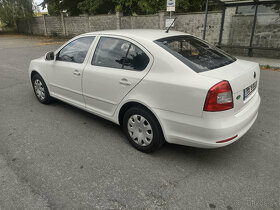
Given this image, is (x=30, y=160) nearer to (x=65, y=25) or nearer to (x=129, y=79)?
(x=129, y=79)

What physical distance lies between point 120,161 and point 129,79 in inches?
42.2

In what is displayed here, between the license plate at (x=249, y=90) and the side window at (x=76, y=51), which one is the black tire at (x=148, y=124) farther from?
the side window at (x=76, y=51)

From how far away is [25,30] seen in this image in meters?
29.0

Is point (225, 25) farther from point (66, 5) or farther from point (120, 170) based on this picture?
point (66, 5)

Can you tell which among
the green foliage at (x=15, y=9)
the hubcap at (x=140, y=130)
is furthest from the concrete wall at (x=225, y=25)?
the green foliage at (x=15, y=9)

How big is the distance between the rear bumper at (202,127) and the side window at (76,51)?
1734 millimetres

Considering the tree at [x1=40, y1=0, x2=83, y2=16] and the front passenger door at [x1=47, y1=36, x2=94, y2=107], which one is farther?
the tree at [x1=40, y1=0, x2=83, y2=16]

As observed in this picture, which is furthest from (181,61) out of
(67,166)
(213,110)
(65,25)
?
(65,25)

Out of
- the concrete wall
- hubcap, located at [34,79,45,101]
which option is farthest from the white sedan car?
the concrete wall

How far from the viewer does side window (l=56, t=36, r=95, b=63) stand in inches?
145

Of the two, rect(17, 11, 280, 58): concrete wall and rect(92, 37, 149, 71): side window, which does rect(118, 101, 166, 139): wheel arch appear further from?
rect(17, 11, 280, 58): concrete wall

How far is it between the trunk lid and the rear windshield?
4.9 inches

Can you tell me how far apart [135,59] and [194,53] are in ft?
2.58

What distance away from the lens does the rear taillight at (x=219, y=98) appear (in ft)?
7.75
